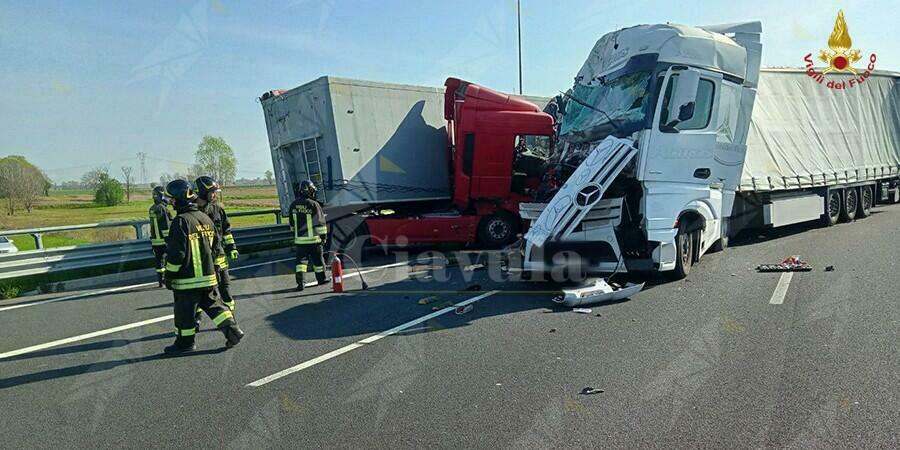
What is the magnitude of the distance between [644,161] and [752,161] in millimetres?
4208

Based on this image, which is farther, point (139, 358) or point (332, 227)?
point (332, 227)

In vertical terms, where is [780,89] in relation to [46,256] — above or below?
above

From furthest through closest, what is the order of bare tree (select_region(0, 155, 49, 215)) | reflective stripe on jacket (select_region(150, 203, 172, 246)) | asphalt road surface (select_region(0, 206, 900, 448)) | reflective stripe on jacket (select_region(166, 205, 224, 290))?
bare tree (select_region(0, 155, 49, 215)), reflective stripe on jacket (select_region(150, 203, 172, 246)), reflective stripe on jacket (select_region(166, 205, 224, 290)), asphalt road surface (select_region(0, 206, 900, 448))

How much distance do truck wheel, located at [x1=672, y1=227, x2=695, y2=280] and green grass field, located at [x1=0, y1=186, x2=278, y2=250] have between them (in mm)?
9624

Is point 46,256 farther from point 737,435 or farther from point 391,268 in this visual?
point 737,435

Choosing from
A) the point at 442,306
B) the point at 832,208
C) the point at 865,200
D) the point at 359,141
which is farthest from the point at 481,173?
the point at 865,200

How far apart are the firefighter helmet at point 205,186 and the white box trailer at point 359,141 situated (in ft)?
14.6

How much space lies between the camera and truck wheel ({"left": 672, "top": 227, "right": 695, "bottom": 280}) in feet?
24.5

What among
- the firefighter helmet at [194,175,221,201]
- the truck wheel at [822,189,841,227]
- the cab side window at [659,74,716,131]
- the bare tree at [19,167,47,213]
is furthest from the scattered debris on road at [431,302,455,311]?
the bare tree at [19,167,47,213]

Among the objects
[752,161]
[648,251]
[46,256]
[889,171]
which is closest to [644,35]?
[648,251]

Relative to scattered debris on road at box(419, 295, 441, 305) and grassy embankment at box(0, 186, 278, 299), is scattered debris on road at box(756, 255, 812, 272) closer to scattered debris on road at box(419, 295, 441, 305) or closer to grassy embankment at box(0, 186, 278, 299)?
scattered debris on road at box(419, 295, 441, 305)

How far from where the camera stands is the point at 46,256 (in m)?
9.34

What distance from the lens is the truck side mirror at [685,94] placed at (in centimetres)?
725

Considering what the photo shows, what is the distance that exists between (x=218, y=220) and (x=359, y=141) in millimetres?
4413
